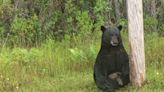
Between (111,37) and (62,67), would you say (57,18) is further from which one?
(111,37)

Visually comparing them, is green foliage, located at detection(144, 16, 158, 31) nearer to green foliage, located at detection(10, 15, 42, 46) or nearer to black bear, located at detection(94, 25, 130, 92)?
green foliage, located at detection(10, 15, 42, 46)

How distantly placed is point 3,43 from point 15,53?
61.8 inches

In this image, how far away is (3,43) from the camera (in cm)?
1222

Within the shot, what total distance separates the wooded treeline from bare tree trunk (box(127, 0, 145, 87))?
3754 millimetres

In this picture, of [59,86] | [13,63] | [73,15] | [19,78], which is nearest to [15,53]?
[13,63]

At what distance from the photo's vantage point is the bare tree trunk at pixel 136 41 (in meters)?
8.36

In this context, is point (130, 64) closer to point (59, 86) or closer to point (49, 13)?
point (59, 86)

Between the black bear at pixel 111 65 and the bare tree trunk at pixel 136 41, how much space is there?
148 mm

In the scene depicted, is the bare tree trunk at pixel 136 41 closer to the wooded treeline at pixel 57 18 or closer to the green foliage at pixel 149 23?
the wooded treeline at pixel 57 18

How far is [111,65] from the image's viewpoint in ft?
28.1

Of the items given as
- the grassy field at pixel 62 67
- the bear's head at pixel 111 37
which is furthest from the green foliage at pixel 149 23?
the bear's head at pixel 111 37

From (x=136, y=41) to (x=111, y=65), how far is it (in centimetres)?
68

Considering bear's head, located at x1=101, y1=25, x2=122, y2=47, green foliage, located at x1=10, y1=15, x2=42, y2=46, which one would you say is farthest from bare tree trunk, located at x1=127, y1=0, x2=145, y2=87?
green foliage, located at x1=10, y1=15, x2=42, y2=46

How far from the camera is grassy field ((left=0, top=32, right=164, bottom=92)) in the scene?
9023 mm
